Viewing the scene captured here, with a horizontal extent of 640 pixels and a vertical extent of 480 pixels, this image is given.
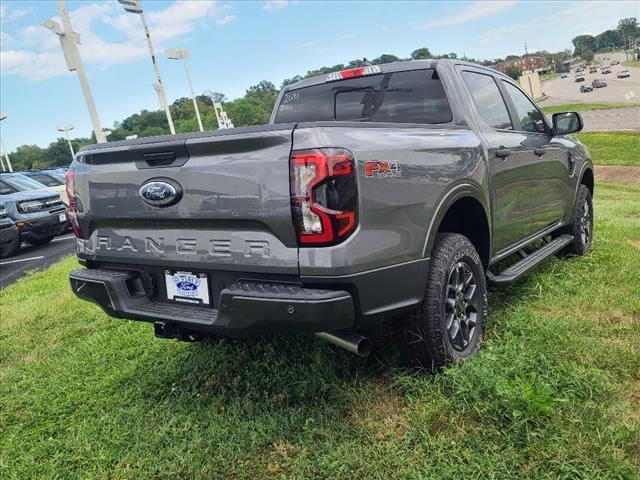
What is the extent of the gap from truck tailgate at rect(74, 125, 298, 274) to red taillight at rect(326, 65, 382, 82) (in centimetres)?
161

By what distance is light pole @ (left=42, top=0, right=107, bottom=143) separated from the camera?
13.6 m

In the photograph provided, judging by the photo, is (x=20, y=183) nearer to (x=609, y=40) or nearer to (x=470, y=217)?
(x=470, y=217)

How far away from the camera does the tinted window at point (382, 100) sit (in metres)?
3.51

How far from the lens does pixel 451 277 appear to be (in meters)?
2.98

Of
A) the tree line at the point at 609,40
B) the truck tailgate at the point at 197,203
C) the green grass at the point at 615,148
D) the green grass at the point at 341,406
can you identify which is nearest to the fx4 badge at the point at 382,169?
the truck tailgate at the point at 197,203

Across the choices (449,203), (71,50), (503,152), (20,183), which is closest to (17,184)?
(20,183)

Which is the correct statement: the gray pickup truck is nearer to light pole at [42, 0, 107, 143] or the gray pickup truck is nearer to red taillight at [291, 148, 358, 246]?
red taillight at [291, 148, 358, 246]

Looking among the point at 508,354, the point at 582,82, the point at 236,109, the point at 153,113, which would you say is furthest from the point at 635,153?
the point at 582,82

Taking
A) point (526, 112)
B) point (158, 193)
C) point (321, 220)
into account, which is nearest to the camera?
point (321, 220)

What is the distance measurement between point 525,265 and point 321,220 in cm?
224

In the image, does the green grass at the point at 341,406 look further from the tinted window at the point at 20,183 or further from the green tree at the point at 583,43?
the green tree at the point at 583,43

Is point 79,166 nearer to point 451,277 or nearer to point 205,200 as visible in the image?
point 205,200

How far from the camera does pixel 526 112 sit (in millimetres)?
4574

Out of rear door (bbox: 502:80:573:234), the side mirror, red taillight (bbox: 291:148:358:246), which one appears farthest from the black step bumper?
the side mirror
